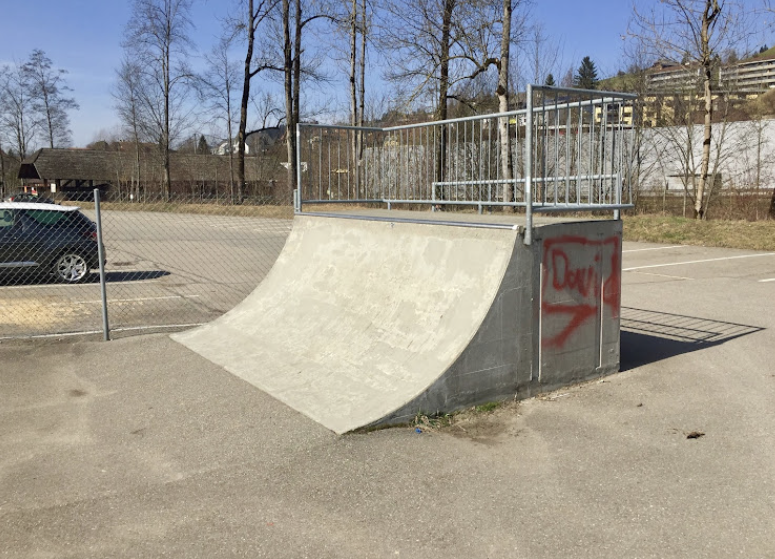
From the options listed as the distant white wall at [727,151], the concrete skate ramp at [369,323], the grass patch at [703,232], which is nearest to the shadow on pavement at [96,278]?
the concrete skate ramp at [369,323]

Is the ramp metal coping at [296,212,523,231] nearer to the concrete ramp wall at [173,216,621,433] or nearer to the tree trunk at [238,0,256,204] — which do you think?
the concrete ramp wall at [173,216,621,433]

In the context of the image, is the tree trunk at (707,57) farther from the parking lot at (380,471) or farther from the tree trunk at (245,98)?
the tree trunk at (245,98)

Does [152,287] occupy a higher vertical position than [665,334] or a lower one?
higher

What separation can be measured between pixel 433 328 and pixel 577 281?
135 centimetres

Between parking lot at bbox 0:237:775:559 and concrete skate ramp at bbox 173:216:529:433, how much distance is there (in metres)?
0.29

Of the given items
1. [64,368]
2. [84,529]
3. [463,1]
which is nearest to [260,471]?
[84,529]

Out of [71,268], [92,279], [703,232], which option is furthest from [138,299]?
[703,232]

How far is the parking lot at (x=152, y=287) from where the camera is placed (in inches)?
344

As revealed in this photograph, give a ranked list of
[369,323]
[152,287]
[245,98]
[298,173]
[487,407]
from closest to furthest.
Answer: [487,407]
[369,323]
[298,173]
[152,287]
[245,98]

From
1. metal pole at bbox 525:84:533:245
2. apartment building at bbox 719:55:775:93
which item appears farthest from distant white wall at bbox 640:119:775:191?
metal pole at bbox 525:84:533:245

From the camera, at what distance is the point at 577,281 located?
561 cm

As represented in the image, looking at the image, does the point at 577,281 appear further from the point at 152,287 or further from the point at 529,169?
the point at 152,287

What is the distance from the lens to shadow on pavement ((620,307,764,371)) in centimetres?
689

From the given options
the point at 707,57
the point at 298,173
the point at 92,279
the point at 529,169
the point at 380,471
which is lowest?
the point at 380,471
